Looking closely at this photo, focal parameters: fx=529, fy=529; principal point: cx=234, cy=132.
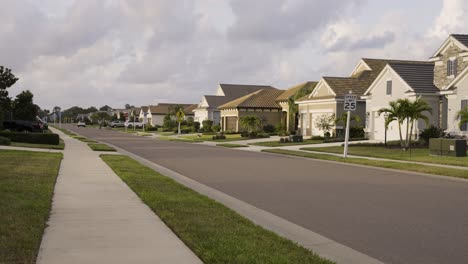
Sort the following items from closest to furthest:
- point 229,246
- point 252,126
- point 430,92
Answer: point 229,246 < point 430,92 < point 252,126

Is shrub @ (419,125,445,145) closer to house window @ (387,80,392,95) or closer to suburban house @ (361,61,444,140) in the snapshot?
suburban house @ (361,61,444,140)

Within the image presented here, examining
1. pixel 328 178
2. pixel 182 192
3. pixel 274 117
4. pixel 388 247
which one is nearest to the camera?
pixel 388 247

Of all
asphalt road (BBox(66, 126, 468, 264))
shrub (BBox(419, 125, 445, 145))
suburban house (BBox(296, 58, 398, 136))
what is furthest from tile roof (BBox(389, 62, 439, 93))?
asphalt road (BBox(66, 126, 468, 264))

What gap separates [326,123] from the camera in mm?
48000

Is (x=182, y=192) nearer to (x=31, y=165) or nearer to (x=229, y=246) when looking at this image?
(x=229, y=246)

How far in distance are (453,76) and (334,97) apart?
12.6 meters

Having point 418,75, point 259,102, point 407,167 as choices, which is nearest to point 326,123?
point 418,75

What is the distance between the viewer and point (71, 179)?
15062mm

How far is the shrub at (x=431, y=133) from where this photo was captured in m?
34.3

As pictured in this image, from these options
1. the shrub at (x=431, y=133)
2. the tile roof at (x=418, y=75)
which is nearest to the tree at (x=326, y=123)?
the tile roof at (x=418, y=75)

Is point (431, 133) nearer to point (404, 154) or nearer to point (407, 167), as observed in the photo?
point (404, 154)

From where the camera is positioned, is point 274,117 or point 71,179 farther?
point 274,117

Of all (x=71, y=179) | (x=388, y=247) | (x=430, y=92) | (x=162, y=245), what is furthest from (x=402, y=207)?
(x=430, y=92)

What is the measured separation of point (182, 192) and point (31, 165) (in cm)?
782
